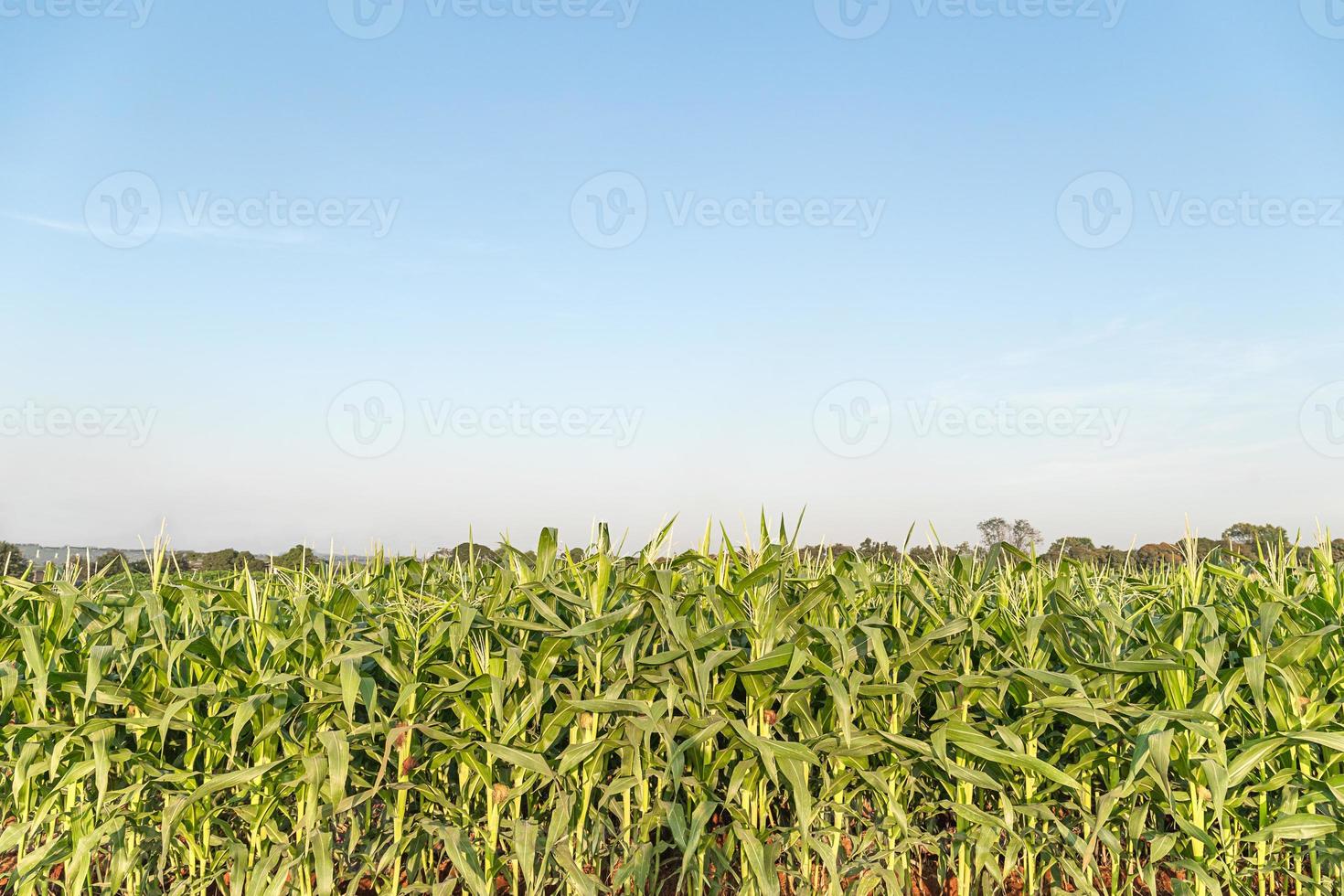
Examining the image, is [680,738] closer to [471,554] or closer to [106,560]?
[471,554]

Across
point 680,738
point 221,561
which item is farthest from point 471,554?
point 221,561

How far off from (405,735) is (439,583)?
86 cm

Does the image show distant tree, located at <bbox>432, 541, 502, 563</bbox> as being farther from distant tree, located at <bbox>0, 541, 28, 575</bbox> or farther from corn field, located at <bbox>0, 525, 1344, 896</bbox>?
distant tree, located at <bbox>0, 541, 28, 575</bbox>

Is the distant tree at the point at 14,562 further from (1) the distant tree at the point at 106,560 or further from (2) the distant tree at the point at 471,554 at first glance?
(2) the distant tree at the point at 471,554

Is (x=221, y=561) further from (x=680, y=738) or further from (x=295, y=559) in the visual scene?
(x=680, y=738)

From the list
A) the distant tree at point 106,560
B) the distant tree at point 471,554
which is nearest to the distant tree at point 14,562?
the distant tree at point 106,560

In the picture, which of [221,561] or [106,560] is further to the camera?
[221,561]

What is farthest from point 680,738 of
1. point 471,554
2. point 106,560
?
point 106,560

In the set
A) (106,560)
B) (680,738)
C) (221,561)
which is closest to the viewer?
(680,738)

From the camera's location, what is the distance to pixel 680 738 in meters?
2.83

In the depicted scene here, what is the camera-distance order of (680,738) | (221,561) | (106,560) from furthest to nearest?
(221,561), (106,560), (680,738)

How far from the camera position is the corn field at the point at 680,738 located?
271cm

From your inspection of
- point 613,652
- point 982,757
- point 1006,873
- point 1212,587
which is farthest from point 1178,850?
point 613,652

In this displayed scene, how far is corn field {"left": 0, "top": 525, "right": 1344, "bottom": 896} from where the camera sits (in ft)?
8.90
